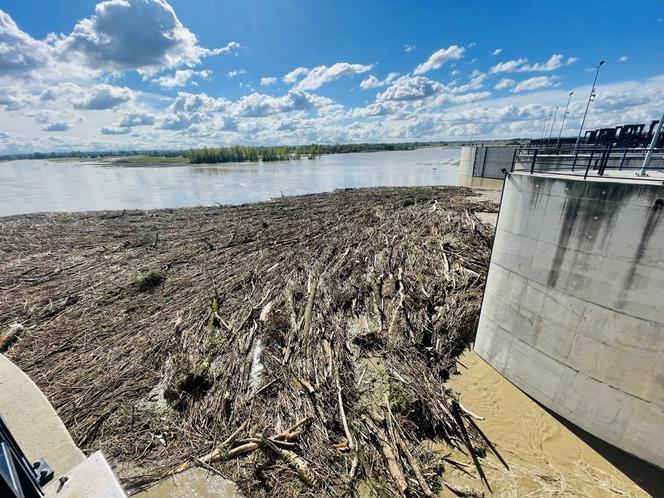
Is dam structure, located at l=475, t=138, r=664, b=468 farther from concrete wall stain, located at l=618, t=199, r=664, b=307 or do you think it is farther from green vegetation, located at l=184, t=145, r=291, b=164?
green vegetation, located at l=184, t=145, r=291, b=164

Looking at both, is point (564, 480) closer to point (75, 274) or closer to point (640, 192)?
point (640, 192)

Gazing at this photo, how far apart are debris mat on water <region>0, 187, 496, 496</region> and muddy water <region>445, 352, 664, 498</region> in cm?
59

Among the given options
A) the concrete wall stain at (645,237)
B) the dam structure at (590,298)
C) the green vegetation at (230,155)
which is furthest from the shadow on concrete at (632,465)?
the green vegetation at (230,155)

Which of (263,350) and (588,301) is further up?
(588,301)

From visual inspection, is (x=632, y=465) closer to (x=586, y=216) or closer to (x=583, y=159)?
(x=586, y=216)

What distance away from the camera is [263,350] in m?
8.97

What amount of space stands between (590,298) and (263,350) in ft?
28.6

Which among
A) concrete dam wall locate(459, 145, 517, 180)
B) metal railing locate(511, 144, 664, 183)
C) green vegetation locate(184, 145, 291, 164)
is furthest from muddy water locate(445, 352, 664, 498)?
green vegetation locate(184, 145, 291, 164)

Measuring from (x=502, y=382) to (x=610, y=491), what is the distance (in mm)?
3075

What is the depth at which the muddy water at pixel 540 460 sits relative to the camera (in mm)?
6504

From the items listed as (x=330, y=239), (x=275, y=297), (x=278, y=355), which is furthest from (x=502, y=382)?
(x=330, y=239)

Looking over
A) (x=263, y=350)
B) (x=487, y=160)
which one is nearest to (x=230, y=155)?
(x=487, y=160)

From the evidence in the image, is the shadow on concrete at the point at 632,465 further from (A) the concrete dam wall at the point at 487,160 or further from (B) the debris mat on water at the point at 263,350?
(A) the concrete dam wall at the point at 487,160

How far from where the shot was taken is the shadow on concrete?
6.55 meters
